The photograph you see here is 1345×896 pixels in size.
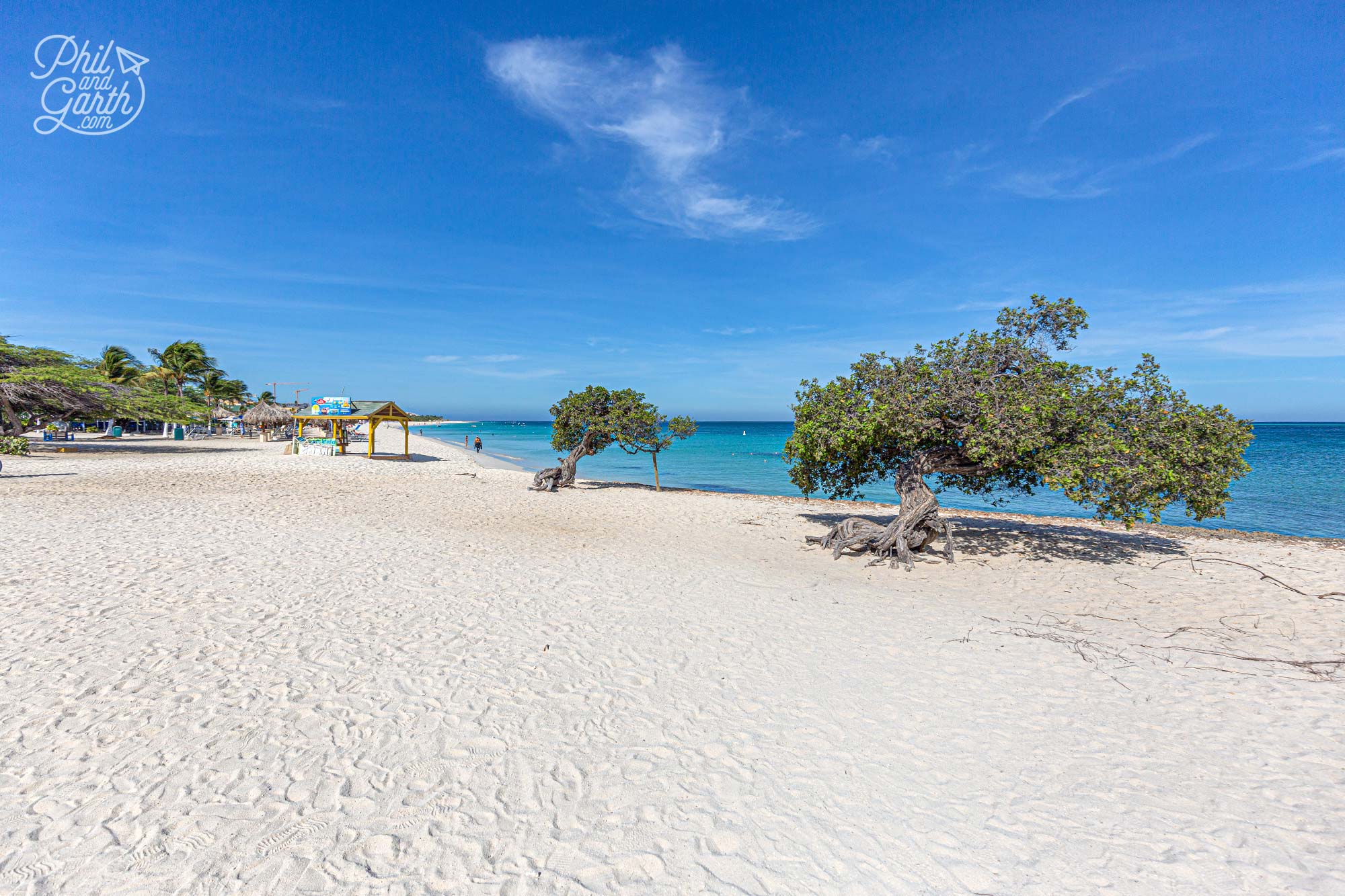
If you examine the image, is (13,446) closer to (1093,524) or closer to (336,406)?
(336,406)

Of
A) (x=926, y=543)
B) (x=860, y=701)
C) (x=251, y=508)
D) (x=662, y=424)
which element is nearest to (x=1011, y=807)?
(x=860, y=701)

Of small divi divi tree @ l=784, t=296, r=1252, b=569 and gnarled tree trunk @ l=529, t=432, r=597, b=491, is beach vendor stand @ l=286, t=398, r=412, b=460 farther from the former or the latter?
small divi divi tree @ l=784, t=296, r=1252, b=569

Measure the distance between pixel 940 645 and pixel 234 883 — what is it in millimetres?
6095

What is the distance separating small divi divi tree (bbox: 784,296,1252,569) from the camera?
28.5 feet

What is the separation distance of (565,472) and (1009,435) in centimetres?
1404

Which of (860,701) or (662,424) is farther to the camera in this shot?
(662,424)

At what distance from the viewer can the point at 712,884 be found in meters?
2.88

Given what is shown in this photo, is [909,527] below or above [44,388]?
below

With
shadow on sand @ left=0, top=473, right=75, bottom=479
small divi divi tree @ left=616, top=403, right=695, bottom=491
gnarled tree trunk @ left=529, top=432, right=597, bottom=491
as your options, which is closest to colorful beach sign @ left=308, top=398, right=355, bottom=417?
shadow on sand @ left=0, top=473, right=75, bottom=479

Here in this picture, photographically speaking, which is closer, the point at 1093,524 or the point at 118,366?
the point at 1093,524

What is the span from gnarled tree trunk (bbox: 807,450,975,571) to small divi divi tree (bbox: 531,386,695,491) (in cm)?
945

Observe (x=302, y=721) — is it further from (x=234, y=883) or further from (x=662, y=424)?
(x=662, y=424)

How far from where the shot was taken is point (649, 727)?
430 cm

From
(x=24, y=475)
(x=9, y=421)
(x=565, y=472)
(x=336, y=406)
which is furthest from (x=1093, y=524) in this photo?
(x=9, y=421)
